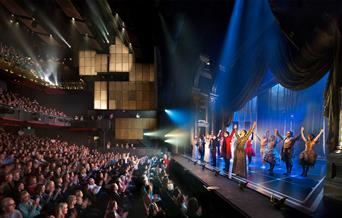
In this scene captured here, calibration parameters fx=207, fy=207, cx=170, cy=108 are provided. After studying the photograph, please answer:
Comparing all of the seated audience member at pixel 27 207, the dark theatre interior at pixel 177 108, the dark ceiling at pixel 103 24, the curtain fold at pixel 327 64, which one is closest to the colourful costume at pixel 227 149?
the dark theatre interior at pixel 177 108

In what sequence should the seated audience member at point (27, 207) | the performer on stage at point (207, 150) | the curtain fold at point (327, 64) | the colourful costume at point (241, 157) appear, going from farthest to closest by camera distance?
1. the performer on stage at point (207, 150)
2. the colourful costume at point (241, 157)
3. the curtain fold at point (327, 64)
4. the seated audience member at point (27, 207)

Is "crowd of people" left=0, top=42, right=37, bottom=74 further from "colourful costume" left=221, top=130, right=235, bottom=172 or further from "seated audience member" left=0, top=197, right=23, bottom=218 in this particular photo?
"colourful costume" left=221, top=130, right=235, bottom=172

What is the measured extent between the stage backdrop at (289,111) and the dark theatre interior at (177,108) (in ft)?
0.17

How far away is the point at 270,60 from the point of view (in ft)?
19.8

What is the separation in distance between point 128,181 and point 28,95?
20852 millimetres

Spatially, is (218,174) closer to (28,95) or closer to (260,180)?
(260,180)

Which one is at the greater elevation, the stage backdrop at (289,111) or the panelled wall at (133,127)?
the stage backdrop at (289,111)

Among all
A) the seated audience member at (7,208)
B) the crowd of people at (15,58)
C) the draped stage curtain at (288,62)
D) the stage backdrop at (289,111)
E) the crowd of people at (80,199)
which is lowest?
the crowd of people at (80,199)

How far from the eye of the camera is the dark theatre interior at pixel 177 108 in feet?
13.4

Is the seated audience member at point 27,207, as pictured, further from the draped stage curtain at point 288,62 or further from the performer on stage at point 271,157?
the performer on stage at point 271,157

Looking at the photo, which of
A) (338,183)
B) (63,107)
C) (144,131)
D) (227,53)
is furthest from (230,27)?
(63,107)

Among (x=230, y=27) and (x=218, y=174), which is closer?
(x=218, y=174)

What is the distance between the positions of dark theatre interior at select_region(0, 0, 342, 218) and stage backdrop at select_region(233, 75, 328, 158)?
0.17 ft

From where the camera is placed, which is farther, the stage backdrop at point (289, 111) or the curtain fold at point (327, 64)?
the stage backdrop at point (289, 111)
